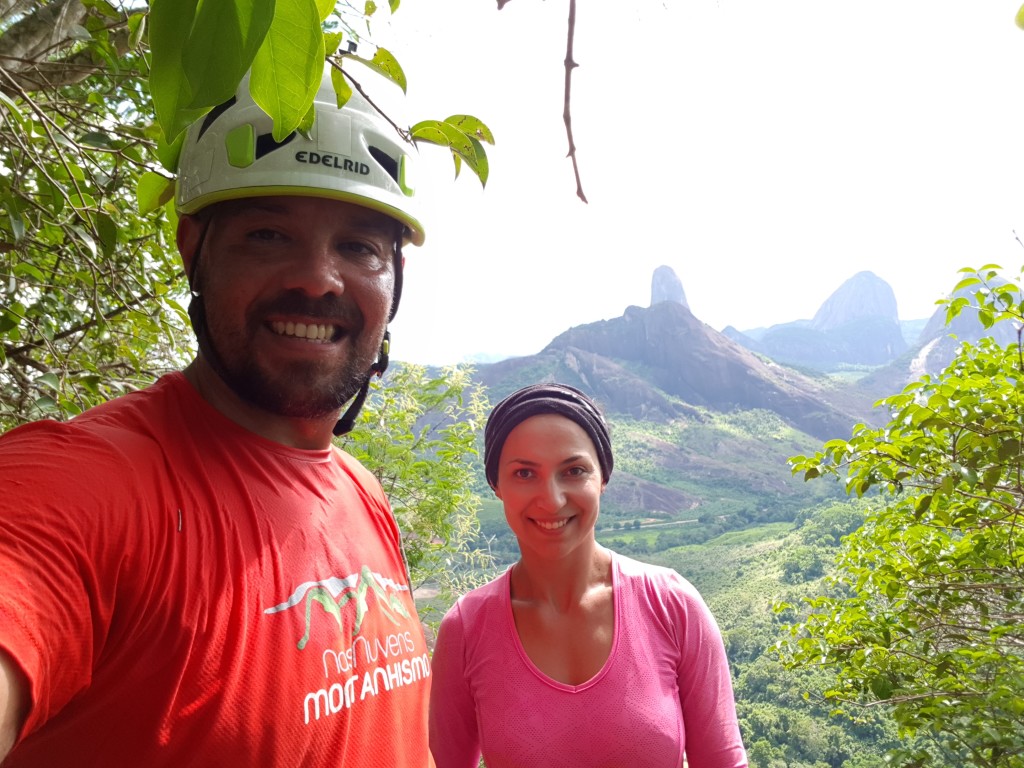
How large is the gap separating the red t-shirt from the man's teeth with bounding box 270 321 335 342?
0.18 metres

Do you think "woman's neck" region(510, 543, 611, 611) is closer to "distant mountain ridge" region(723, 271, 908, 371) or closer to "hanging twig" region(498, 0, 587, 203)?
"hanging twig" region(498, 0, 587, 203)

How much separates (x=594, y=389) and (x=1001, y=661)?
65895mm

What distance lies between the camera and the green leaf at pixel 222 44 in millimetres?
344

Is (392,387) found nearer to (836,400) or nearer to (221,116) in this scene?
(221,116)

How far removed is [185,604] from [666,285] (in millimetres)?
101213

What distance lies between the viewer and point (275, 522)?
1.05 metres

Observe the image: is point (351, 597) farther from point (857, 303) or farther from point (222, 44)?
point (857, 303)

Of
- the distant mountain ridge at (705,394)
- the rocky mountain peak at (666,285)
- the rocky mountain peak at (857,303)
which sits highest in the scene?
the rocky mountain peak at (666,285)

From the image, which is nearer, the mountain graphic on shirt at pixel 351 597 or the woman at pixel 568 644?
the mountain graphic on shirt at pixel 351 597

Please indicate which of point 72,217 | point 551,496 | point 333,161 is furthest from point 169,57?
point 72,217

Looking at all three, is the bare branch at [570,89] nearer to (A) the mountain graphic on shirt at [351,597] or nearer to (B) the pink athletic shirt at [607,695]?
(A) the mountain graphic on shirt at [351,597]

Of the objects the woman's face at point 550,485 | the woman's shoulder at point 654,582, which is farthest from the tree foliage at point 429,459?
the woman's shoulder at point 654,582

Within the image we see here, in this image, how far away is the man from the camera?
0.73m

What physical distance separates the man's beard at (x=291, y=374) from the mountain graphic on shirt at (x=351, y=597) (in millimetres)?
318
